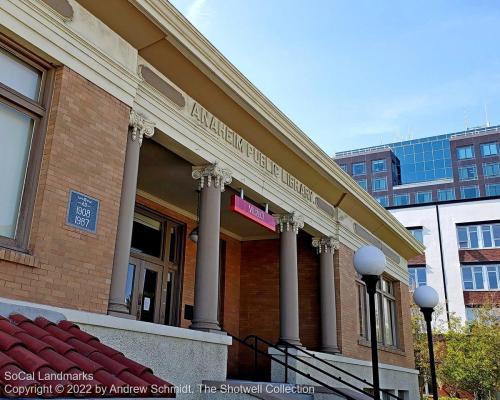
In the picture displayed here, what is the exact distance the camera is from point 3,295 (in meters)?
5.67

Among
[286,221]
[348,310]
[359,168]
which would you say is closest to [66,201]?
[286,221]

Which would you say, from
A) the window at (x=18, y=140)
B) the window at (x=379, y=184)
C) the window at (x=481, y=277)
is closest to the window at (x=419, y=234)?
the window at (x=481, y=277)

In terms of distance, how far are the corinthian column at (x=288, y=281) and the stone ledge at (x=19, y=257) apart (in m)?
6.95

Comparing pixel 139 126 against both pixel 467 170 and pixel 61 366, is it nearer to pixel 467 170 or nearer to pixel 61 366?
pixel 61 366

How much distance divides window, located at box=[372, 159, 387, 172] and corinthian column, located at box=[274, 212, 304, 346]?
227 feet

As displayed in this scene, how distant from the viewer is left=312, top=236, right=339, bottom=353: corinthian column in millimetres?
13477

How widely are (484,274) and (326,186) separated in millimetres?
31966

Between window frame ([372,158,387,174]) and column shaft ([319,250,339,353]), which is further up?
window frame ([372,158,387,174])

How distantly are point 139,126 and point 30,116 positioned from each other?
1873 mm

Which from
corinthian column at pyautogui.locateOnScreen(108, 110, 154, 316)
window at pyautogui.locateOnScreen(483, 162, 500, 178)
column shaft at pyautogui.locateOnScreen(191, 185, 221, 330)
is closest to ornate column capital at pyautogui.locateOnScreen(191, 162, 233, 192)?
column shaft at pyautogui.locateOnScreen(191, 185, 221, 330)

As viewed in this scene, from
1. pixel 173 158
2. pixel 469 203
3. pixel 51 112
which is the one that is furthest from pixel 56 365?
pixel 469 203

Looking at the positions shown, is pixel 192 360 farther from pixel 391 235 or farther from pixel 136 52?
pixel 391 235

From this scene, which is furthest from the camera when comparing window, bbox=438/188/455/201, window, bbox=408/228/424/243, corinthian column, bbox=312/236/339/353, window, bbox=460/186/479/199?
window, bbox=438/188/455/201

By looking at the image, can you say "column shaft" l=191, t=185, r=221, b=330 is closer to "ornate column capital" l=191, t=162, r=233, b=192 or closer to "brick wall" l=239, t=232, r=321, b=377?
"ornate column capital" l=191, t=162, r=233, b=192
